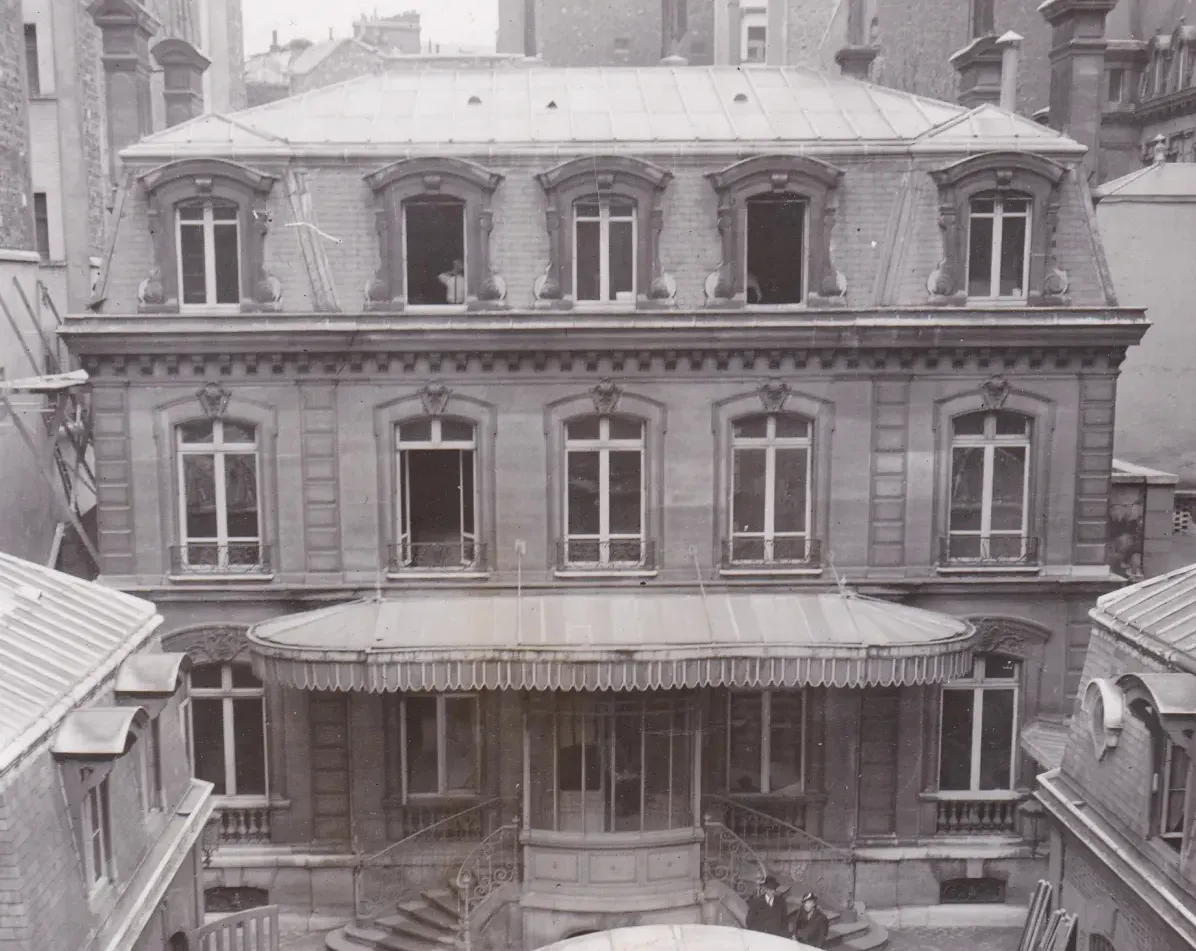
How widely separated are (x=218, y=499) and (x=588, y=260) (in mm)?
7008

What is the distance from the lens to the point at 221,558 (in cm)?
Answer: 1886

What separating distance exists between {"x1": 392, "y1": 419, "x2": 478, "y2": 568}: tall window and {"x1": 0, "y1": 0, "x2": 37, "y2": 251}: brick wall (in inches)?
440

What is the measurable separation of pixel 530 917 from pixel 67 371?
1457cm

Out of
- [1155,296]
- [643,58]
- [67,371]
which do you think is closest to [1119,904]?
[1155,296]

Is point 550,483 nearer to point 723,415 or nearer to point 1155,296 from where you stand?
point 723,415

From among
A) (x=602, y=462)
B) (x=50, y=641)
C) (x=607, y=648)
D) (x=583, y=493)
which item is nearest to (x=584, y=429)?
(x=602, y=462)

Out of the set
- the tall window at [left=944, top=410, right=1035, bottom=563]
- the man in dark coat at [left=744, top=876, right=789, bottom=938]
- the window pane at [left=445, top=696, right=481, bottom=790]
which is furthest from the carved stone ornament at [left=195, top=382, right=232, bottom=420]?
the tall window at [left=944, top=410, right=1035, bottom=563]

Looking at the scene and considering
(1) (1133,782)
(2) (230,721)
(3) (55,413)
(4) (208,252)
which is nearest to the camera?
(1) (1133,782)

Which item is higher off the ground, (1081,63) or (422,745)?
(1081,63)

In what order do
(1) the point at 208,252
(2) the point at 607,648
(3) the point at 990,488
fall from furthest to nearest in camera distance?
(3) the point at 990,488 → (1) the point at 208,252 → (2) the point at 607,648

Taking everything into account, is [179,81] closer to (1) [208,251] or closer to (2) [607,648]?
(1) [208,251]

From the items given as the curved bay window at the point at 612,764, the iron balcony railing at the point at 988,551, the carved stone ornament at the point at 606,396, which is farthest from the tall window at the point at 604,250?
the iron balcony railing at the point at 988,551

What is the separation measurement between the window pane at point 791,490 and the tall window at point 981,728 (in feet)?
12.8

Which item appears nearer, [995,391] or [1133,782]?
[1133,782]
